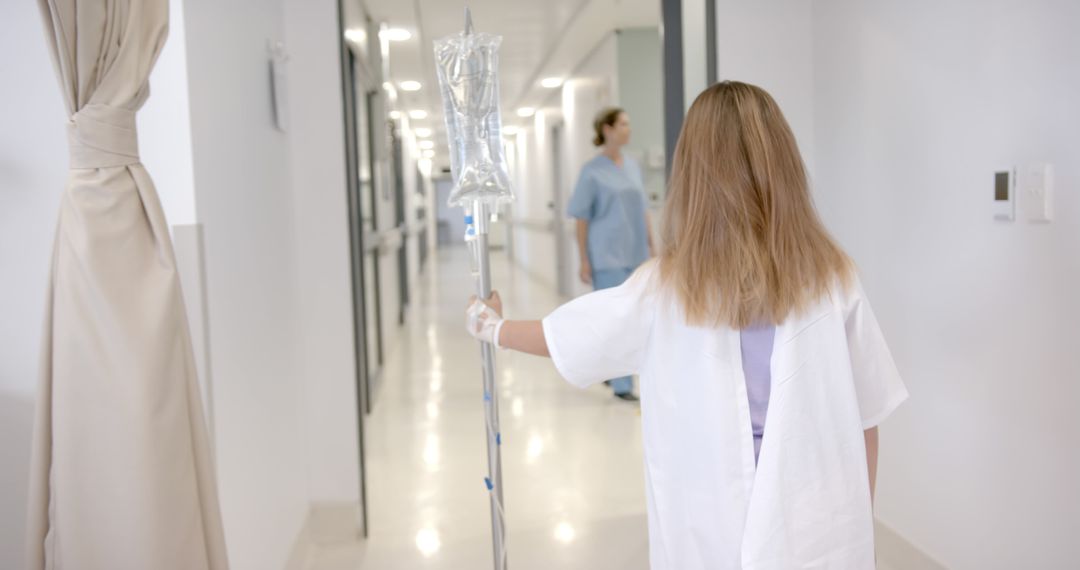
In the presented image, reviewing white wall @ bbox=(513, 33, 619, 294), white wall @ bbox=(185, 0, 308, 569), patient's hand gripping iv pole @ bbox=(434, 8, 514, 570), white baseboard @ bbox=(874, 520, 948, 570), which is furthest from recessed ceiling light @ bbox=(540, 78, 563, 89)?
patient's hand gripping iv pole @ bbox=(434, 8, 514, 570)

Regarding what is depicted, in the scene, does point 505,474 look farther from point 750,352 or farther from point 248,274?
point 750,352

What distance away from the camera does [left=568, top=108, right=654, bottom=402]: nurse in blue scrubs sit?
4992 mm

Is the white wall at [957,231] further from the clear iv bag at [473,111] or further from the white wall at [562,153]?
the white wall at [562,153]

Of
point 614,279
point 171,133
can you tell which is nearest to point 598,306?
point 171,133

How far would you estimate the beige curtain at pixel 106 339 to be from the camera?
1409 mm

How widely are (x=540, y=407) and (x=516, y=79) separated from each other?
5.95 metres

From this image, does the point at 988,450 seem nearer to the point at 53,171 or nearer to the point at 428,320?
the point at 53,171

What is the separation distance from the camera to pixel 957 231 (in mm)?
2221

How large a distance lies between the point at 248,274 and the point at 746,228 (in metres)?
1.38

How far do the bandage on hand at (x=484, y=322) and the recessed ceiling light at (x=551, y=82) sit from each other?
8540 mm

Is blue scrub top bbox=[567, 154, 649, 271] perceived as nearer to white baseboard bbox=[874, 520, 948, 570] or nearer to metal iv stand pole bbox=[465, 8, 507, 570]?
white baseboard bbox=[874, 520, 948, 570]

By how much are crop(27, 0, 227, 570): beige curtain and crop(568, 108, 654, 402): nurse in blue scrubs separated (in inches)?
143

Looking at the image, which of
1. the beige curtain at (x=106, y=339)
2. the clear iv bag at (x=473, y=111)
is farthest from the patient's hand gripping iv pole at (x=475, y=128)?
the beige curtain at (x=106, y=339)

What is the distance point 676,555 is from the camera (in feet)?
4.96
